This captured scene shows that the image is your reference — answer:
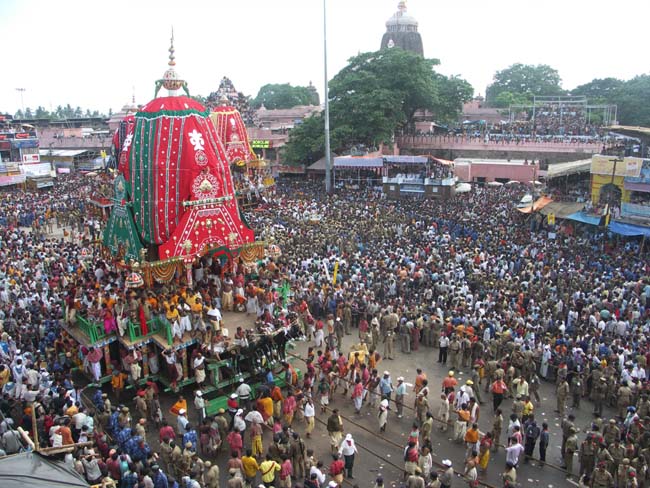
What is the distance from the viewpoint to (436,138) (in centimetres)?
4097

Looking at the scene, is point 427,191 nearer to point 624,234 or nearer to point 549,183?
point 549,183

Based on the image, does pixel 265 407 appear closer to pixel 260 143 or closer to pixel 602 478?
pixel 602 478

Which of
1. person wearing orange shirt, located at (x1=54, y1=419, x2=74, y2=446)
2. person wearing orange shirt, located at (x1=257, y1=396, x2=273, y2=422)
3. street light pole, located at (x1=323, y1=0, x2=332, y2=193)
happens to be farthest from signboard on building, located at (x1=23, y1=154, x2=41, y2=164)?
person wearing orange shirt, located at (x1=257, y1=396, x2=273, y2=422)

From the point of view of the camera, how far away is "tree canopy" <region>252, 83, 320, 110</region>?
78188 millimetres

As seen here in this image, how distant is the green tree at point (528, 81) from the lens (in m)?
66.5

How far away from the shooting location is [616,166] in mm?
22312

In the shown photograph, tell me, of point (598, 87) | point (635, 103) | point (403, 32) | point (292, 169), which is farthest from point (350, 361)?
point (598, 87)

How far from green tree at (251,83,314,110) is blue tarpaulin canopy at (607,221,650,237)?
202 feet

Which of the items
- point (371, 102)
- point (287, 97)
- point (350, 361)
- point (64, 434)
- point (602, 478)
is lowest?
point (602, 478)

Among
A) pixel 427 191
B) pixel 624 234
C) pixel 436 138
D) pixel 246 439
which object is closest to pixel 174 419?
pixel 246 439

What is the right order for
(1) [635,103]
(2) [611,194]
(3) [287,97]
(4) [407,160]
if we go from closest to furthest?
(2) [611,194] < (4) [407,160] < (1) [635,103] < (3) [287,97]

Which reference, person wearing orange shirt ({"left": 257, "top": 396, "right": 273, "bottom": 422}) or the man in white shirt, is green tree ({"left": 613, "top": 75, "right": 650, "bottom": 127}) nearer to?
the man in white shirt

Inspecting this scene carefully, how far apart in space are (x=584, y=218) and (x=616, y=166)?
2.51 meters

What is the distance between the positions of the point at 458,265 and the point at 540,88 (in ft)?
184
